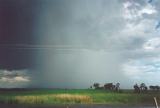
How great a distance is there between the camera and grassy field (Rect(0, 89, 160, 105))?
1313 centimetres

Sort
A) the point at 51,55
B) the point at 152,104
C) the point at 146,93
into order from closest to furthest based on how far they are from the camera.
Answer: the point at 51,55 → the point at 146,93 → the point at 152,104

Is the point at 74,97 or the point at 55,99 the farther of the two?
the point at 55,99

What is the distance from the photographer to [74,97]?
13.5 m

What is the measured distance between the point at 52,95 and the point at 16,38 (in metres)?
2.33

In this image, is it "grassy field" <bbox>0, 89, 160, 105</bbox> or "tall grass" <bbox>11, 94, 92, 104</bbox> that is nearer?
"grassy field" <bbox>0, 89, 160, 105</bbox>

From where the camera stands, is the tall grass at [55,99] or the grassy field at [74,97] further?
the tall grass at [55,99]

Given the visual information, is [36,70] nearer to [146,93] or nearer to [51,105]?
[51,105]

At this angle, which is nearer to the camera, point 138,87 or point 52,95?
point 138,87

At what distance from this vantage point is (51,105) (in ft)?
46.3

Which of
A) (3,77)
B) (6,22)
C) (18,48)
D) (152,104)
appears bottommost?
(152,104)

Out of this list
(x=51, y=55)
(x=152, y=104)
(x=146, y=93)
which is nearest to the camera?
(x=51, y=55)

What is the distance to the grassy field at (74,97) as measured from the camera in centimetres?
1313

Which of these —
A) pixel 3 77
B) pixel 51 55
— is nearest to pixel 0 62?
pixel 3 77

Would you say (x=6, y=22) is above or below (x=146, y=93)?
above
